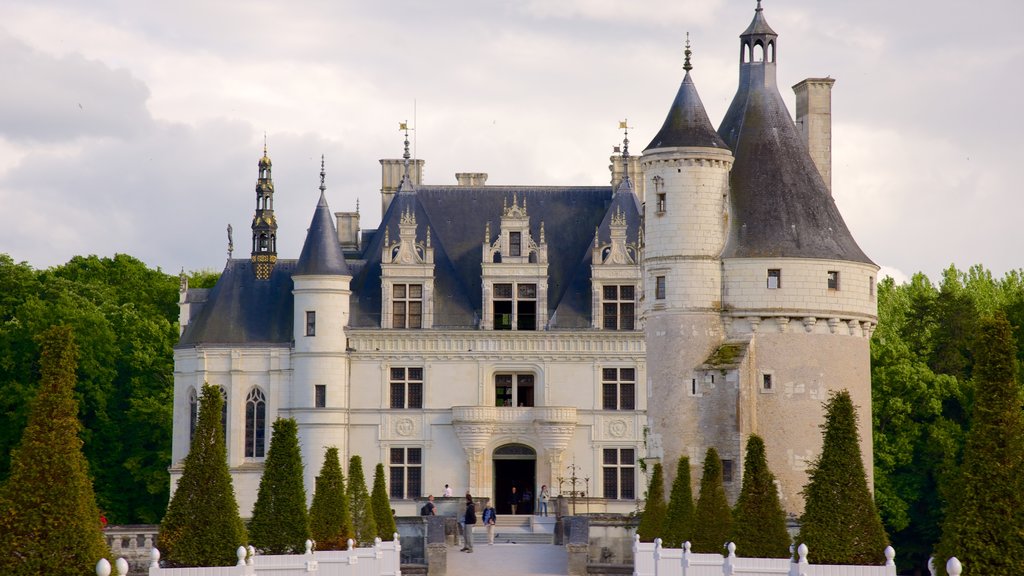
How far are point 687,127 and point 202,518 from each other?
813 inches

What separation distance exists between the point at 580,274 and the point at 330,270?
7.12 m

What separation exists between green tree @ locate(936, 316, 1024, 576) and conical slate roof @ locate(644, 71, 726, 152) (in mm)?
21053

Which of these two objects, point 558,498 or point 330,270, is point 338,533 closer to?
point 558,498

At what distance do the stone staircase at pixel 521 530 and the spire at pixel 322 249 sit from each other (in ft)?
29.1

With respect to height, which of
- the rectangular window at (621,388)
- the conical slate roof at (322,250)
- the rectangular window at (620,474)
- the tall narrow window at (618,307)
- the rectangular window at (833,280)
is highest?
the conical slate roof at (322,250)

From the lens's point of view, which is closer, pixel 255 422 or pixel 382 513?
pixel 382 513

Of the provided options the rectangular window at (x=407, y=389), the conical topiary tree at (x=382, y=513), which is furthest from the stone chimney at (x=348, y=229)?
the conical topiary tree at (x=382, y=513)

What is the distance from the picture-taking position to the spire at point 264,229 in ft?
185

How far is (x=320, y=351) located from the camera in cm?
5403

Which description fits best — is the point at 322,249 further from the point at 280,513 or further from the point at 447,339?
the point at 280,513

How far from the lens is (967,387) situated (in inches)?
2023

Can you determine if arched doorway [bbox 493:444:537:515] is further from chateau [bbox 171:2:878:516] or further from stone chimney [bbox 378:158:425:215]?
stone chimney [bbox 378:158:425:215]

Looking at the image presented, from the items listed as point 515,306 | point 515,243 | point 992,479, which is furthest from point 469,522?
point 992,479

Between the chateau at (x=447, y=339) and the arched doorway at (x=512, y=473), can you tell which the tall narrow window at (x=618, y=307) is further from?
the arched doorway at (x=512, y=473)
